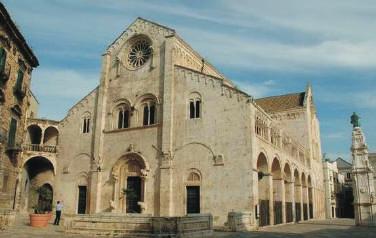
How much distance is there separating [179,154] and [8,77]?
11.9 metres

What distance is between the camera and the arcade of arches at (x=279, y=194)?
26719mm

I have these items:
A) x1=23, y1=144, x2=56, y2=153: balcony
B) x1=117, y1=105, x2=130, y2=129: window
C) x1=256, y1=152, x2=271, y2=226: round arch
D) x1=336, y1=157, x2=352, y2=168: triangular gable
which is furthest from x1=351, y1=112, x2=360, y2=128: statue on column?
x1=336, y1=157, x2=352, y2=168: triangular gable

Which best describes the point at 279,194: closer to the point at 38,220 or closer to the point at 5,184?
the point at 38,220

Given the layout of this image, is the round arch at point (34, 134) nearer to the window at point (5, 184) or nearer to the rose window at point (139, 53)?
the rose window at point (139, 53)

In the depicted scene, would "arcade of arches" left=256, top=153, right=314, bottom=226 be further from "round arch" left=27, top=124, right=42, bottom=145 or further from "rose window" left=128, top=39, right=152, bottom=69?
"round arch" left=27, top=124, right=42, bottom=145

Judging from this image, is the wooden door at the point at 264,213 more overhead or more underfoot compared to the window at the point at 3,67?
more underfoot

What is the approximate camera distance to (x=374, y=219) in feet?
92.9

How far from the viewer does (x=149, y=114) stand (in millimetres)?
29062

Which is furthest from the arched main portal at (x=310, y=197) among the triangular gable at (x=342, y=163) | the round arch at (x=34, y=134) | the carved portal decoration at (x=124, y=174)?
the triangular gable at (x=342, y=163)

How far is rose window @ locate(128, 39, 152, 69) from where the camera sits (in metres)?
30.8

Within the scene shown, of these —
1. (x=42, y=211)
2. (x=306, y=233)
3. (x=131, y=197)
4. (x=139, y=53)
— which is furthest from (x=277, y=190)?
(x=42, y=211)

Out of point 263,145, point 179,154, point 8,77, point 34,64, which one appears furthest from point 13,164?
point 263,145

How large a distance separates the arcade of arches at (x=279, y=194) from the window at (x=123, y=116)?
11.0 m

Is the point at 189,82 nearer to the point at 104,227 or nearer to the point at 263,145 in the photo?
the point at 263,145
